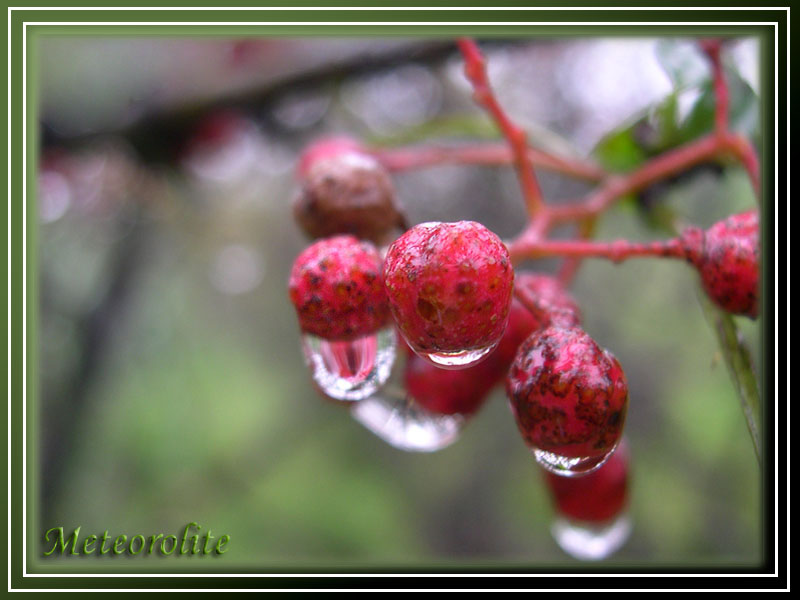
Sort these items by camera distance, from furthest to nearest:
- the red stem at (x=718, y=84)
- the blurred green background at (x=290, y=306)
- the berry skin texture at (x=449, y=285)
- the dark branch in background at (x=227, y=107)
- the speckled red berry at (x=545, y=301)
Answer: the dark branch in background at (x=227, y=107), the blurred green background at (x=290, y=306), the red stem at (x=718, y=84), the speckled red berry at (x=545, y=301), the berry skin texture at (x=449, y=285)

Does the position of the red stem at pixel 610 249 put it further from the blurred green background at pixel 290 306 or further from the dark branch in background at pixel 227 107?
the dark branch in background at pixel 227 107

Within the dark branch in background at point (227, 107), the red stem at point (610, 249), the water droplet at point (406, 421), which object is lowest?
the water droplet at point (406, 421)

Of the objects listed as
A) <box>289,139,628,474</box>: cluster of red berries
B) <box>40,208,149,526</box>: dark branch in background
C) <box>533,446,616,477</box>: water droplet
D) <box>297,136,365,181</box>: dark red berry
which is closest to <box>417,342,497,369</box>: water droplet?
<box>289,139,628,474</box>: cluster of red berries

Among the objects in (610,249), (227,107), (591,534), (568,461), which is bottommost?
(591,534)

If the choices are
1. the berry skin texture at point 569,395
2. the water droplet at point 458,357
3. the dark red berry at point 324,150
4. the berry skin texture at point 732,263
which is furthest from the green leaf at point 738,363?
the dark red berry at point 324,150

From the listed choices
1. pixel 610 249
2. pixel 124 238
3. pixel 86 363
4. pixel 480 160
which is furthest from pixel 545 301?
pixel 124 238

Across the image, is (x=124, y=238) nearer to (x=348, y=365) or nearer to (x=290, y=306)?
(x=290, y=306)

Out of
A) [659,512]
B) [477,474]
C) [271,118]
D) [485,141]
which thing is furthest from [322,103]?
[659,512]
